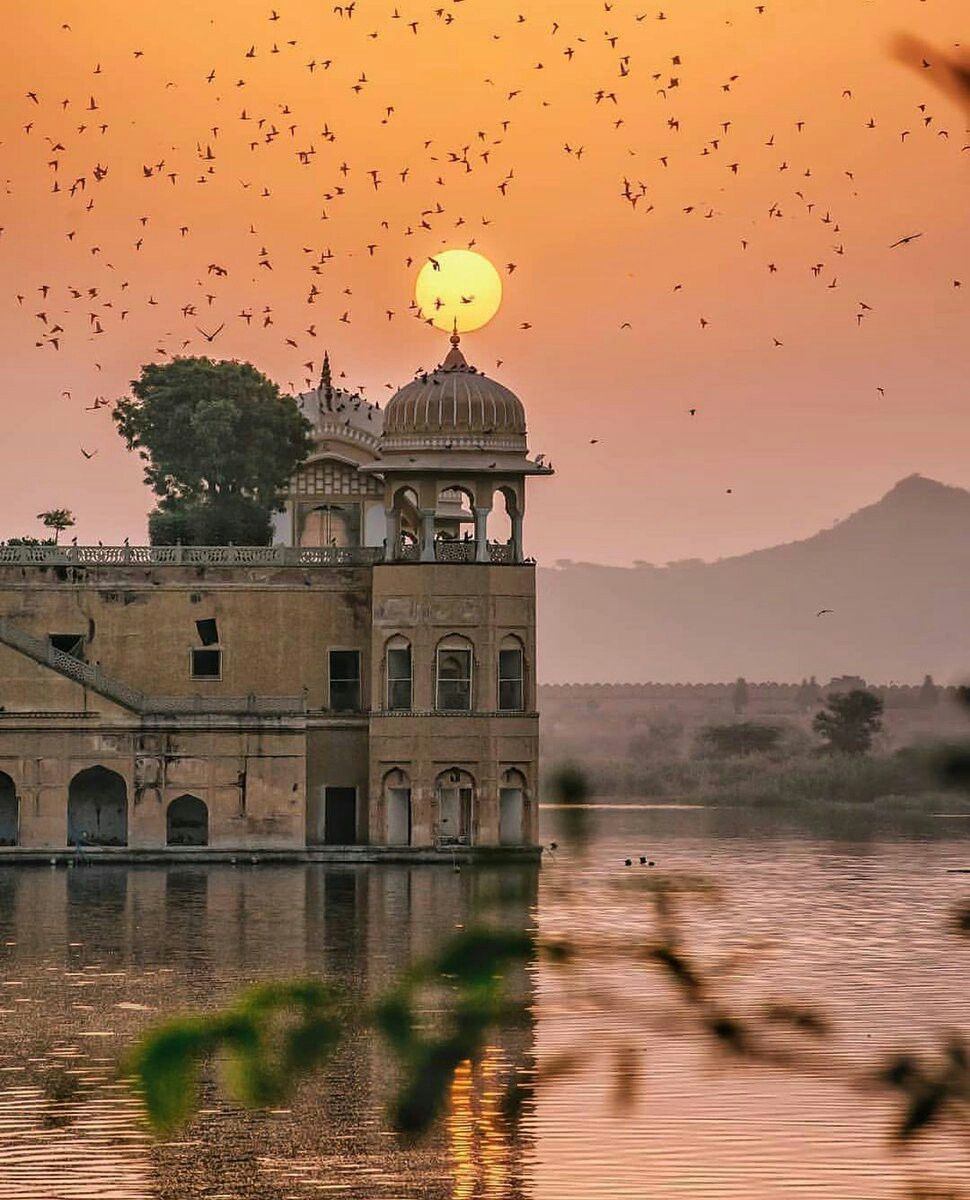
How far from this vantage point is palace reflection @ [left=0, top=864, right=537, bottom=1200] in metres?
21.1

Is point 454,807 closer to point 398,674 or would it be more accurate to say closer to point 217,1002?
point 398,674

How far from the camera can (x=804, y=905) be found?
4916cm

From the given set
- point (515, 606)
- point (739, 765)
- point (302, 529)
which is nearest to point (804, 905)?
point (515, 606)

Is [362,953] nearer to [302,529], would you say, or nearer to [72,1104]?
[72,1104]

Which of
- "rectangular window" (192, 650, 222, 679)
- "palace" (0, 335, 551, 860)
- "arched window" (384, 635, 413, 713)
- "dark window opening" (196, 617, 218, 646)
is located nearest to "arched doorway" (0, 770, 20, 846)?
"palace" (0, 335, 551, 860)

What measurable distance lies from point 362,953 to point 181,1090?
1387 inches

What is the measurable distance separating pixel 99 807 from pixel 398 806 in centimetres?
658

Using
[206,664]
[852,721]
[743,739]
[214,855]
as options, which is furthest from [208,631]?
[743,739]

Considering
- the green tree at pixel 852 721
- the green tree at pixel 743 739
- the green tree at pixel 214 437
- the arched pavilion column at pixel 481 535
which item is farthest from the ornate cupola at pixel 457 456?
the green tree at pixel 743 739

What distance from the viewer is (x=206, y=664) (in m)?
59.0

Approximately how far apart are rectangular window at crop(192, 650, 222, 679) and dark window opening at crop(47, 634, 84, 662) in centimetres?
241

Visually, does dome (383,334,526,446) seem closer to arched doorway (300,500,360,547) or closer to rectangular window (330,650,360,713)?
rectangular window (330,650,360,713)

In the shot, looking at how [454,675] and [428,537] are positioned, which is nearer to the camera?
[454,675]

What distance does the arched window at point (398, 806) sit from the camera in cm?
5791
